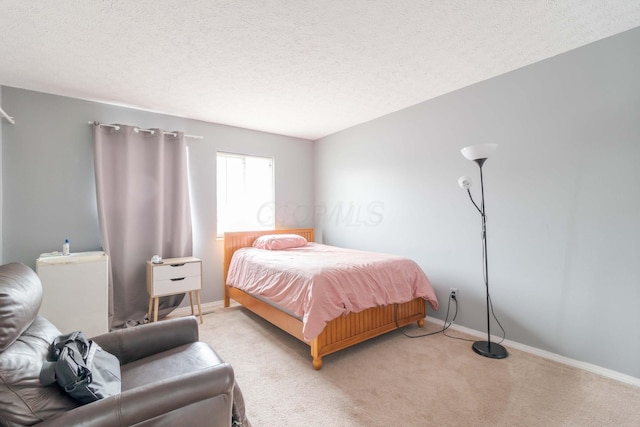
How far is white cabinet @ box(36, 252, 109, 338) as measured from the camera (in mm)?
2418

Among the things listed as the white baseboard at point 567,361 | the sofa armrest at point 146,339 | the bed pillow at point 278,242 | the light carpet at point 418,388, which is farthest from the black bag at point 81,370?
the white baseboard at point 567,361

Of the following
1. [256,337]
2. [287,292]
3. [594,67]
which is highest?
[594,67]

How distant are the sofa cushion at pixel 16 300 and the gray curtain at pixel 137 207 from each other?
2025 mm

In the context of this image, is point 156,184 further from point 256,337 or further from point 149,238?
point 256,337

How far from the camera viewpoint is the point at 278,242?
378cm

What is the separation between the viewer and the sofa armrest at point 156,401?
3.10 ft

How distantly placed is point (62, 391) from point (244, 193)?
11.1 ft

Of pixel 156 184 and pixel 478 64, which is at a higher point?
pixel 478 64

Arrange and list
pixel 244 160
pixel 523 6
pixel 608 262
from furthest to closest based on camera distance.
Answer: pixel 244 160
pixel 608 262
pixel 523 6

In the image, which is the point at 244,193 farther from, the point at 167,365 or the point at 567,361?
the point at 567,361

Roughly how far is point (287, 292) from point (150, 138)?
2.50 meters

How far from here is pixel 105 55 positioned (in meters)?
2.24

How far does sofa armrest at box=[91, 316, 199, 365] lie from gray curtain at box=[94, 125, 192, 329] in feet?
6.11

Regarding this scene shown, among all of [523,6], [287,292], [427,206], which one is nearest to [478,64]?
[523,6]
